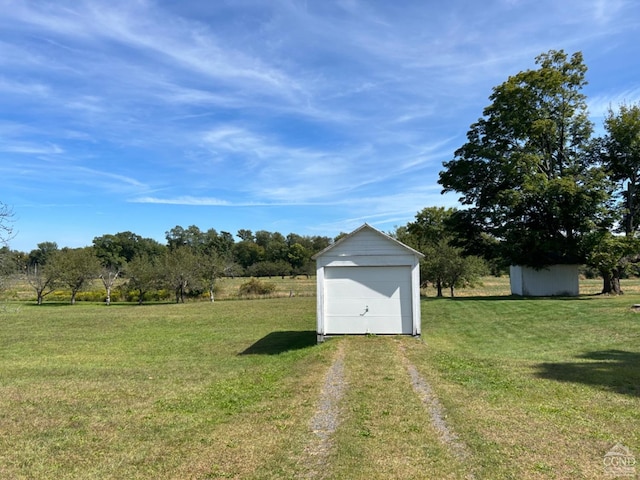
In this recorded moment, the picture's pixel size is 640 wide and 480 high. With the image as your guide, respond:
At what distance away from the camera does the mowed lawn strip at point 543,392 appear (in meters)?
4.36

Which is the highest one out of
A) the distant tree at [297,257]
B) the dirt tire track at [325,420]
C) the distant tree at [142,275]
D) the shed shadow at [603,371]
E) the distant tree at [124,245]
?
the distant tree at [124,245]

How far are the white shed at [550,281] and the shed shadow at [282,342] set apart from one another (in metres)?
19.4

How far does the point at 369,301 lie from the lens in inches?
504

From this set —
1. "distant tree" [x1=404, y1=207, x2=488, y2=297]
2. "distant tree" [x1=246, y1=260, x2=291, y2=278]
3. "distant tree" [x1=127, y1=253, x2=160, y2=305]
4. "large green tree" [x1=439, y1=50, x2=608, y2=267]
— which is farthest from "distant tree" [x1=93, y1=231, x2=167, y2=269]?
"large green tree" [x1=439, y1=50, x2=608, y2=267]

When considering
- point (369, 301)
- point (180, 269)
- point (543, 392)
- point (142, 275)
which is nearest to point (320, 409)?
point (543, 392)

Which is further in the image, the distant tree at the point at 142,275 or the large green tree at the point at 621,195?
the distant tree at the point at 142,275

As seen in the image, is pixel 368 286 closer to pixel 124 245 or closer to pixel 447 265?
pixel 447 265

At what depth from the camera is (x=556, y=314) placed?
61.2 ft

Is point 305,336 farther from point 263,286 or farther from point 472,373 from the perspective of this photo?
point 263,286

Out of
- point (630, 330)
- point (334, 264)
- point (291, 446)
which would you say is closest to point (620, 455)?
point (291, 446)

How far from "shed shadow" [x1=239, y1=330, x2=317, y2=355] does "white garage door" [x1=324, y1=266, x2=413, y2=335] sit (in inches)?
52.0

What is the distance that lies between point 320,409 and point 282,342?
344 inches

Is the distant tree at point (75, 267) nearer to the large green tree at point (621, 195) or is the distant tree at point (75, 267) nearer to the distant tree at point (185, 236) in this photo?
the large green tree at point (621, 195)

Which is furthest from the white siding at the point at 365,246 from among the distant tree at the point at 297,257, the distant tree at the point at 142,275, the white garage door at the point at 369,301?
the distant tree at the point at 297,257
